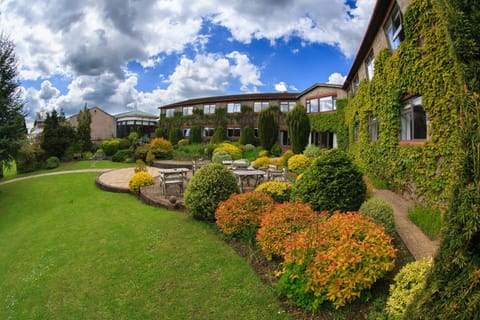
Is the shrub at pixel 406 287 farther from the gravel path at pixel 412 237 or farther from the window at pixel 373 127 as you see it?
the window at pixel 373 127

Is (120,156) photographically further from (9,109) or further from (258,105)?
(258,105)

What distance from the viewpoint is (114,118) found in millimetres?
48625

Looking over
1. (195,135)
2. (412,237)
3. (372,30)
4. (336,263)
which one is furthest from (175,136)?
(336,263)

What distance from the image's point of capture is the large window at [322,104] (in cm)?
2409

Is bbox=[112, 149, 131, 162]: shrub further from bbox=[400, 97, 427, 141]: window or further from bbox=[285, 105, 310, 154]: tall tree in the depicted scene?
bbox=[400, 97, 427, 141]: window

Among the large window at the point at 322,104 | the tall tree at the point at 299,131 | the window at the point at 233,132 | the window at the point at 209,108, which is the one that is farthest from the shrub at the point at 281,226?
the window at the point at 209,108

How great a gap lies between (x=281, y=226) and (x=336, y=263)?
153 centimetres

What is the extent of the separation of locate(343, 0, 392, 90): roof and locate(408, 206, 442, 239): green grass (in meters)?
7.95

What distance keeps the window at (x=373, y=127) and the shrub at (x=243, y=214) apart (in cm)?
787

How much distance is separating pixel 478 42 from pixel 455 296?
2.07 meters

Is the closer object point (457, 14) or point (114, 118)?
point (457, 14)

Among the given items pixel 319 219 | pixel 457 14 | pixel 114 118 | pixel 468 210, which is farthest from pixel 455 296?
pixel 114 118

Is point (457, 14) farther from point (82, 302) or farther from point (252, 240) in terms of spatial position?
point (82, 302)

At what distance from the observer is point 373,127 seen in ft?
41.0
